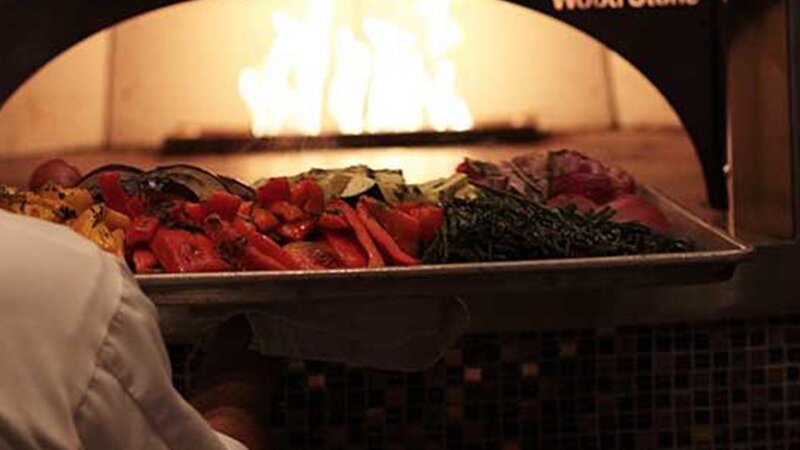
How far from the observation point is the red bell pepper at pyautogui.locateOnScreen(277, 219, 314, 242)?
146 centimetres

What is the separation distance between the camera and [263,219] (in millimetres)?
1478

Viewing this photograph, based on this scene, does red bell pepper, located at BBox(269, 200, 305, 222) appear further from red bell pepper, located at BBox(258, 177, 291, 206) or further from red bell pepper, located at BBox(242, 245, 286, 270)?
red bell pepper, located at BBox(242, 245, 286, 270)

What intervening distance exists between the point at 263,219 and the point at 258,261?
109mm

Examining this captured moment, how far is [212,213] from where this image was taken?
4.86 feet

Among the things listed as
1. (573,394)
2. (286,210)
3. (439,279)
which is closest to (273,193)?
(286,210)

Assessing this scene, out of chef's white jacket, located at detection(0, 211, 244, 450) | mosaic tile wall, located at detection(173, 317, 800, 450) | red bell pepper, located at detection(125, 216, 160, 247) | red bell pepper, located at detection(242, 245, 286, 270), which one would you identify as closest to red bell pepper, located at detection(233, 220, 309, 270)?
red bell pepper, located at detection(242, 245, 286, 270)

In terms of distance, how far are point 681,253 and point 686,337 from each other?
388mm

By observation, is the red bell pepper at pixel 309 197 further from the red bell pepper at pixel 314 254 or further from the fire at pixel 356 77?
the fire at pixel 356 77

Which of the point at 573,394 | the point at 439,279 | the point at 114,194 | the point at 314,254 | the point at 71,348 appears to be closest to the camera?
the point at 71,348

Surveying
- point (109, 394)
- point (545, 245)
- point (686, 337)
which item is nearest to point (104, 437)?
point (109, 394)

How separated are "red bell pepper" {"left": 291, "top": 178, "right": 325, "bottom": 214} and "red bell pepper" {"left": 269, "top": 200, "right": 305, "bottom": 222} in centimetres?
1

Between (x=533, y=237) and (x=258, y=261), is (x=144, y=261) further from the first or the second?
(x=533, y=237)

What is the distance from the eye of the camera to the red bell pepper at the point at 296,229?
1463 millimetres

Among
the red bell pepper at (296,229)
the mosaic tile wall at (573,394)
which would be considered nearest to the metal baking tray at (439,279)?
the red bell pepper at (296,229)
